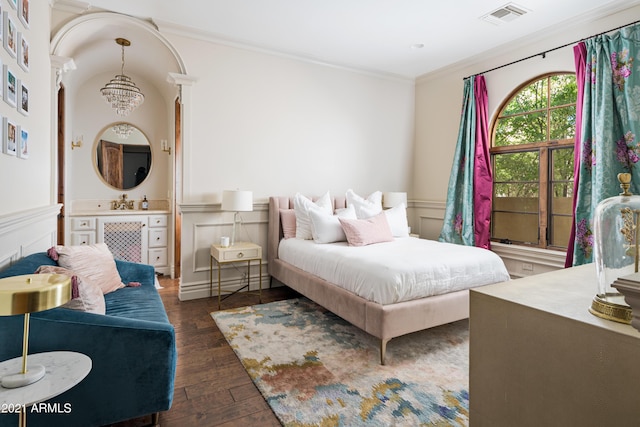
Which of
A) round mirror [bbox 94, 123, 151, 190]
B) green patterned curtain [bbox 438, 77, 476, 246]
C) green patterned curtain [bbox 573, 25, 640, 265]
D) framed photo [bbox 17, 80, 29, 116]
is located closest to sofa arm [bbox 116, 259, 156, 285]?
framed photo [bbox 17, 80, 29, 116]

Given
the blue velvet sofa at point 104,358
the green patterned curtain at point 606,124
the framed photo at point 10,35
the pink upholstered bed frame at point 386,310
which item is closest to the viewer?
the blue velvet sofa at point 104,358

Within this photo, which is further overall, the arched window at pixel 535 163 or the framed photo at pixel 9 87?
the arched window at pixel 535 163

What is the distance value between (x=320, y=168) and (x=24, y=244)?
3.14 meters

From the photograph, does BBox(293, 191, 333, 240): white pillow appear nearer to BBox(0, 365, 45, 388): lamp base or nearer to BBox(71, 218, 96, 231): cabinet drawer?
BBox(71, 218, 96, 231): cabinet drawer

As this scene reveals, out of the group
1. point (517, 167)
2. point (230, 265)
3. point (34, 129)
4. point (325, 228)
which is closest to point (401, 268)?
point (325, 228)

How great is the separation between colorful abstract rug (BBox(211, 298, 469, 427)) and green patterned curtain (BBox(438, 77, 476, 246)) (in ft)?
5.05

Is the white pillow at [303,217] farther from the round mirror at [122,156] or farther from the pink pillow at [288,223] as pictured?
the round mirror at [122,156]

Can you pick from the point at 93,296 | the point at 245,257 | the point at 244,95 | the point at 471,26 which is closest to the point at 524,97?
the point at 471,26

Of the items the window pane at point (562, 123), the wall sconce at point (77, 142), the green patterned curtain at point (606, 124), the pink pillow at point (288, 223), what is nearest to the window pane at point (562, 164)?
the window pane at point (562, 123)

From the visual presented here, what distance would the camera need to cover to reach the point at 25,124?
2250mm

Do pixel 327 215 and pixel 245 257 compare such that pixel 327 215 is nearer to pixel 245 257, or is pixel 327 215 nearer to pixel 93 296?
pixel 245 257

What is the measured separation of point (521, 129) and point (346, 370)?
3439 millimetres

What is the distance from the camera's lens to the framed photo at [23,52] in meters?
2.10

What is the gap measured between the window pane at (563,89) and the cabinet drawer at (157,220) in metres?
5.02
